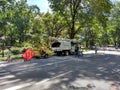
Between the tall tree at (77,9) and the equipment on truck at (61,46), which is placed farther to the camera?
the tall tree at (77,9)

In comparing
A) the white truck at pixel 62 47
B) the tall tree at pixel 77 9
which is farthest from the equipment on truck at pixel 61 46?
the tall tree at pixel 77 9

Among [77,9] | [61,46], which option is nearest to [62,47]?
[61,46]

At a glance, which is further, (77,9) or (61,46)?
(77,9)

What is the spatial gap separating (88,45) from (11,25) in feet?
120

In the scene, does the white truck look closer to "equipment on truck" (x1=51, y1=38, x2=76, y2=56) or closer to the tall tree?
"equipment on truck" (x1=51, y1=38, x2=76, y2=56)

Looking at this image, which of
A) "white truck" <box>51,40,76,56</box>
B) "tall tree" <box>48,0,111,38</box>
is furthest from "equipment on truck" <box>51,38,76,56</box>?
"tall tree" <box>48,0,111,38</box>

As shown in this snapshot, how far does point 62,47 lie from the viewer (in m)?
41.7

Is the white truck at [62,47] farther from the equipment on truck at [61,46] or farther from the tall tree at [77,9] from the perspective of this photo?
the tall tree at [77,9]

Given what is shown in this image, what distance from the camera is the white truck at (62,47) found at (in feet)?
136

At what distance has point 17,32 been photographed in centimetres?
5512

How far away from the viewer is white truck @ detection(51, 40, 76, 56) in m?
41.3

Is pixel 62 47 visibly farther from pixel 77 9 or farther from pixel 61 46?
pixel 77 9

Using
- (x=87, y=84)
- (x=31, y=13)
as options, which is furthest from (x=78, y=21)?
(x=87, y=84)

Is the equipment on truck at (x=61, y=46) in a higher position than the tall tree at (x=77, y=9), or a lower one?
lower
